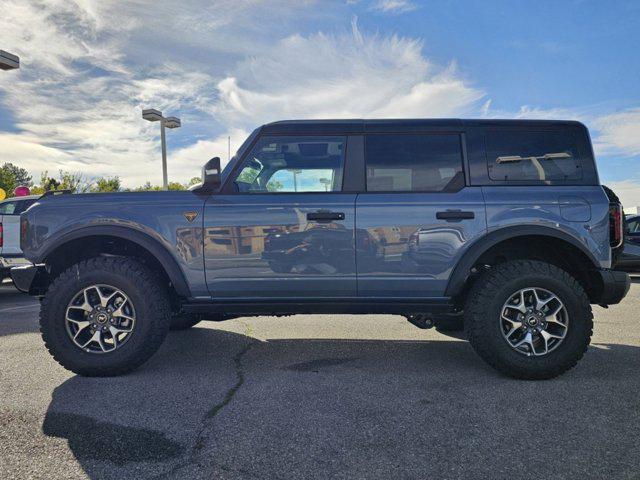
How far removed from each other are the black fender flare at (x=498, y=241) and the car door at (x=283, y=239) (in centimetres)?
83

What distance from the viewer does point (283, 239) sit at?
3521mm

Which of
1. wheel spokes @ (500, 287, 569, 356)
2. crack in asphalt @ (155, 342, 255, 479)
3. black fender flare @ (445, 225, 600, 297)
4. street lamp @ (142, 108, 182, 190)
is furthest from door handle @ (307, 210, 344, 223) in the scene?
street lamp @ (142, 108, 182, 190)

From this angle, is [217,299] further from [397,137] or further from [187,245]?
[397,137]

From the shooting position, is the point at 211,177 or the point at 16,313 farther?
the point at 16,313

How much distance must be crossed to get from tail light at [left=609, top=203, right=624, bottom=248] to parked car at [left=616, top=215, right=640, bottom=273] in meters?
7.12

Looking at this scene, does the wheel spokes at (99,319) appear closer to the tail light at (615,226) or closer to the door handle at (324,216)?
the door handle at (324,216)

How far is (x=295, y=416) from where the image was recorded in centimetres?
272

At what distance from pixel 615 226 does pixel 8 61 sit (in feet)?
44.7

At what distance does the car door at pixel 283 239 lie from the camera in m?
3.51

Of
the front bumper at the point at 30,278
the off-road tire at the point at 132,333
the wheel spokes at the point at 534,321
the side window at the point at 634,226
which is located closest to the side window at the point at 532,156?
the wheel spokes at the point at 534,321

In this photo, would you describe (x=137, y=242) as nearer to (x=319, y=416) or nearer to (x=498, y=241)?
(x=319, y=416)

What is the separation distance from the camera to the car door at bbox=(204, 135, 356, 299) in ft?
11.5

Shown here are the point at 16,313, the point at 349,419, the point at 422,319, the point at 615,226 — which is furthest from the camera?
the point at 16,313

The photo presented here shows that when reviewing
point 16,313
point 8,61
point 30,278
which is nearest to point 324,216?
point 30,278
